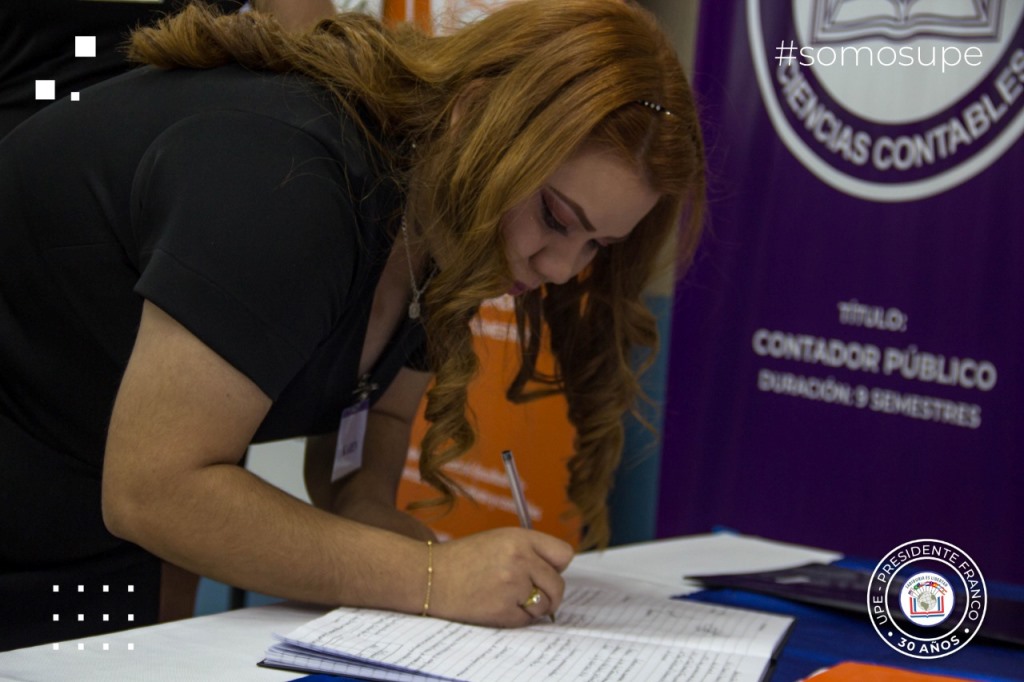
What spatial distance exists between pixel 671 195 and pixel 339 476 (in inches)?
20.4

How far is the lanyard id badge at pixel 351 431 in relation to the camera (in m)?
1.22

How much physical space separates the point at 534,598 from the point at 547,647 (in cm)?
8

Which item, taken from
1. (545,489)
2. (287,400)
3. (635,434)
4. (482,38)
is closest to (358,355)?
(287,400)

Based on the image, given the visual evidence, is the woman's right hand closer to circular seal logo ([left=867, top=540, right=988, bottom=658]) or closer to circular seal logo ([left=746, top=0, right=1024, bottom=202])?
circular seal logo ([left=867, top=540, right=988, bottom=658])

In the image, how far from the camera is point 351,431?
1.25 metres

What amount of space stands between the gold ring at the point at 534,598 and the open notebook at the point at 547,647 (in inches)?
1.0

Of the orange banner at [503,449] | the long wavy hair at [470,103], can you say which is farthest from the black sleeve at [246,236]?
the orange banner at [503,449]

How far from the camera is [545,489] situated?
235cm

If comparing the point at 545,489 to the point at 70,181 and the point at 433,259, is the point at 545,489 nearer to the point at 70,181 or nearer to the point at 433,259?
the point at 433,259

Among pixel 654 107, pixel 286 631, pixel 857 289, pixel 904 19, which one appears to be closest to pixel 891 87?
pixel 904 19

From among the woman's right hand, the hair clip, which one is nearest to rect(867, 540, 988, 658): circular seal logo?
the woman's right hand

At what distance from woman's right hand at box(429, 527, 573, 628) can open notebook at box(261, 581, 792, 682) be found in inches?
0.6

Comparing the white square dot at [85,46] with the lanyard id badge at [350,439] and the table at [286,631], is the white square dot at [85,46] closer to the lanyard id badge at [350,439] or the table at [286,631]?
the lanyard id badge at [350,439]

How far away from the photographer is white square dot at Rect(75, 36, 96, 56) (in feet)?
4.23
